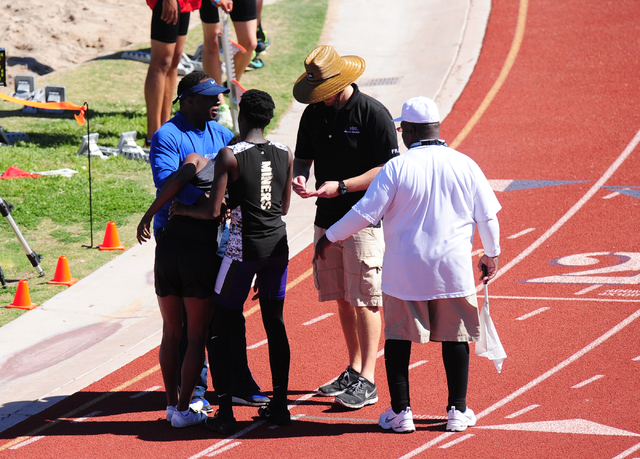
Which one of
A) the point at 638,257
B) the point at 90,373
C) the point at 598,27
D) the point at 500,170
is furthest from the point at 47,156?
the point at 598,27

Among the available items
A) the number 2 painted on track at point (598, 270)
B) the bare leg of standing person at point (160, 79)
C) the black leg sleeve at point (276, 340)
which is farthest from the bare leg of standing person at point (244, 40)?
the black leg sleeve at point (276, 340)

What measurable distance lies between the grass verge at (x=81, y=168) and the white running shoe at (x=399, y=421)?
377cm

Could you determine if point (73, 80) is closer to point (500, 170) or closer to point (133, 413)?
point (500, 170)

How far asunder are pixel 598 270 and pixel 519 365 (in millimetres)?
2262

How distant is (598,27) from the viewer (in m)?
16.0

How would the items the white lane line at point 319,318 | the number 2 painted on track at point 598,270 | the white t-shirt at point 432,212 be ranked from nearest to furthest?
the white t-shirt at point 432,212 → the white lane line at point 319,318 → the number 2 painted on track at point 598,270

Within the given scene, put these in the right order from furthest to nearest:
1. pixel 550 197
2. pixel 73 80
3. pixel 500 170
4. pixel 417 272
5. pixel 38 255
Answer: pixel 73 80 → pixel 500 170 → pixel 550 197 → pixel 38 255 → pixel 417 272

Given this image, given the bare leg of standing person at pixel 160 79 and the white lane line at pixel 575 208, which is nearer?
the white lane line at pixel 575 208

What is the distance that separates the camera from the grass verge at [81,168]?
338 inches

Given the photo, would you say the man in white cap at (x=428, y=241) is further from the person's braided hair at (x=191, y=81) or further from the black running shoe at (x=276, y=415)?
the person's braided hair at (x=191, y=81)

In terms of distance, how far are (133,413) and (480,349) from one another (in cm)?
242

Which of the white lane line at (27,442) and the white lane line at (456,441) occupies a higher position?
the white lane line at (456,441)

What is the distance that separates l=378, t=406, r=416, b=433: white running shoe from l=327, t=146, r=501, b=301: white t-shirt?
2.48 feet

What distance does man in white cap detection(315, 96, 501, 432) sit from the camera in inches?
195
